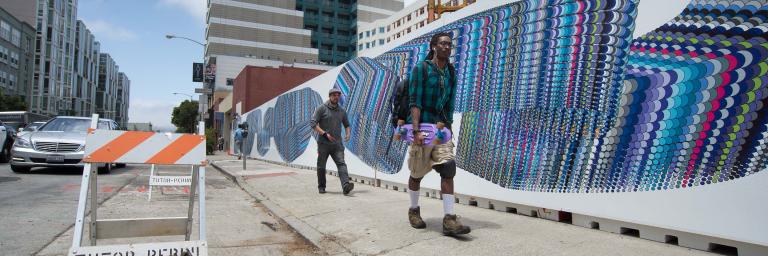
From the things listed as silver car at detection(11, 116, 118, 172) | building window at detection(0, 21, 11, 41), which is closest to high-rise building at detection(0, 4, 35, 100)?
building window at detection(0, 21, 11, 41)

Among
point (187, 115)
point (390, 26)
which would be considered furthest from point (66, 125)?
point (187, 115)

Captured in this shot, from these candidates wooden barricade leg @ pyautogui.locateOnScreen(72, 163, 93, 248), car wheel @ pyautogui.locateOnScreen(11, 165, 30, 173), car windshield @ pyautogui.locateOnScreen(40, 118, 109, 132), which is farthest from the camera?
car windshield @ pyautogui.locateOnScreen(40, 118, 109, 132)

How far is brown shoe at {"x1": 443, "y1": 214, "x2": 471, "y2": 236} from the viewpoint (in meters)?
3.75

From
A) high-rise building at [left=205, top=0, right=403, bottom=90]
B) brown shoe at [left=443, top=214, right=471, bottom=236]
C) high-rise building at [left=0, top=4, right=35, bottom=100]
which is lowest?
brown shoe at [left=443, top=214, right=471, bottom=236]

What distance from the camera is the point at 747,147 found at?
312 centimetres

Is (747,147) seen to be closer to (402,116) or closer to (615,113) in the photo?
(615,113)

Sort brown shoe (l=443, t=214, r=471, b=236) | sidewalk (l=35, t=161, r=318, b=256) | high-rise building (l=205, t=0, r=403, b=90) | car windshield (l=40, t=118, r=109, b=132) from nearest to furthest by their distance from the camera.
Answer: brown shoe (l=443, t=214, r=471, b=236) < sidewalk (l=35, t=161, r=318, b=256) < car windshield (l=40, t=118, r=109, b=132) < high-rise building (l=205, t=0, r=403, b=90)

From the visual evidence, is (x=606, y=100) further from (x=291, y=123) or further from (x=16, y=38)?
(x=16, y=38)

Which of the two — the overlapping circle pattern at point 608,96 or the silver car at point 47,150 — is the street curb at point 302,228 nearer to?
the overlapping circle pattern at point 608,96

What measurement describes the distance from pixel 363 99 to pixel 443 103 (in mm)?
5121

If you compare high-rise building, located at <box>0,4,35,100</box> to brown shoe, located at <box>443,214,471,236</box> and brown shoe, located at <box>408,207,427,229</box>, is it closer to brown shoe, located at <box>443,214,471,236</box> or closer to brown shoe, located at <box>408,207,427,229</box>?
brown shoe, located at <box>408,207,427,229</box>

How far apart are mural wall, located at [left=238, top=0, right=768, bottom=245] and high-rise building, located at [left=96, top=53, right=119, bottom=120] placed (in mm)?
149516

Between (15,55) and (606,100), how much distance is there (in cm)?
7453

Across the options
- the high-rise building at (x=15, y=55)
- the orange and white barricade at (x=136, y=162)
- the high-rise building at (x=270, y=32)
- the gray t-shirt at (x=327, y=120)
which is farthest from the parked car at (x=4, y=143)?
the high-rise building at (x=15, y=55)
